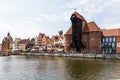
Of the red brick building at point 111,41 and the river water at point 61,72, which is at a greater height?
the red brick building at point 111,41

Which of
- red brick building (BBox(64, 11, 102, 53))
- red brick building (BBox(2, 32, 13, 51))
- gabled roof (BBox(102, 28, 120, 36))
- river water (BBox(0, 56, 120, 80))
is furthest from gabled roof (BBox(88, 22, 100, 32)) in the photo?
red brick building (BBox(2, 32, 13, 51))

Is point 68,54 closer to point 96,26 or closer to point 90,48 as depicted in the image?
point 90,48

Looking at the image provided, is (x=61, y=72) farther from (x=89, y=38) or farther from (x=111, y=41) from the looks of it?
(x=89, y=38)

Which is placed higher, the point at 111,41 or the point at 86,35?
the point at 86,35

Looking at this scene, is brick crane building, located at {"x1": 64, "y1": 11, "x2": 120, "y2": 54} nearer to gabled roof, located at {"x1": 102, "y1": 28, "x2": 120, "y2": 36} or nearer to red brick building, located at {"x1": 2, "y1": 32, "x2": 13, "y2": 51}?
gabled roof, located at {"x1": 102, "y1": 28, "x2": 120, "y2": 36}

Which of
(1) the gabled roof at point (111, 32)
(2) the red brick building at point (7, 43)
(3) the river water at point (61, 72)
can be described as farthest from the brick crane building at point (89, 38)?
(2) the red brick building at point (7, 43)

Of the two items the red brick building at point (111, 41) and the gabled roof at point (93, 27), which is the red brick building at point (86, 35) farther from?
the red brick building at point (111, 41)

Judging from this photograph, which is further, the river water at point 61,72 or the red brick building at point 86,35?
the red brick building at point 86,35

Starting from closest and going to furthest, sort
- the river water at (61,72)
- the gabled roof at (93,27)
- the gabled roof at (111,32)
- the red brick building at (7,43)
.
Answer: the river water at (61,72), the gabled roof at (111,32), the gabled roof at (93,27), the red brick building at (7,43)

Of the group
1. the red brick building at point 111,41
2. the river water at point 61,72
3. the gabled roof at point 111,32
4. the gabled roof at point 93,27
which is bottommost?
the river water at point 61,72

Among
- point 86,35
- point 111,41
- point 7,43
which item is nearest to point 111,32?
point 111,41

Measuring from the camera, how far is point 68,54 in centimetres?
9912

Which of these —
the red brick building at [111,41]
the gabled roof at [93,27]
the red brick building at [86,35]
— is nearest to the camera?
the red brick building at [111,41]

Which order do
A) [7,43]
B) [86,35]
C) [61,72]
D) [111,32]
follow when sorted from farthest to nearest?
[7,43]
[86,35]
[111,32]
[61,72]
